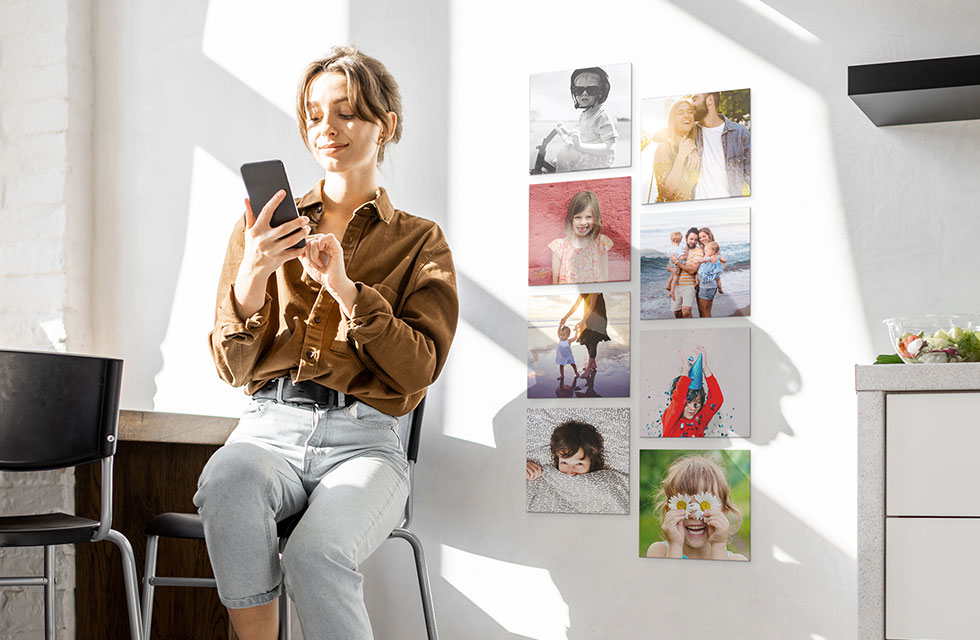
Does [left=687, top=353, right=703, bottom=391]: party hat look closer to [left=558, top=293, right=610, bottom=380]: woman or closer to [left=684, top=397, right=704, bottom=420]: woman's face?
[left=684, top=397, right=704, bottom=420]: woman's face

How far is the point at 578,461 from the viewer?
2.67m

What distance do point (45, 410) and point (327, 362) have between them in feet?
1.85

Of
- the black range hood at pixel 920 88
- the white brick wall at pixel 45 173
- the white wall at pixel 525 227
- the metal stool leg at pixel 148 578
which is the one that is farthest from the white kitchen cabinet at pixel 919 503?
the white brick wall at pixel 45 173

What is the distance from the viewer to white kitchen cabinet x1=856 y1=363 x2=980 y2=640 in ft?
6.73

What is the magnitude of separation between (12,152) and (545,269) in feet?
5.67

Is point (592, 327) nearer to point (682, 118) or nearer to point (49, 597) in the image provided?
point (682, 118)

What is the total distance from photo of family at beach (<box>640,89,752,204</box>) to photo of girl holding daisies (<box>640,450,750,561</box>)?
0.64 metres

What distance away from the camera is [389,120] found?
241 centimetres

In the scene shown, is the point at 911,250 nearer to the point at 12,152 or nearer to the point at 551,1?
the point at 551,1

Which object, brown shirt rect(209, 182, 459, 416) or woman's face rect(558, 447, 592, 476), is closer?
brown shirt rect(209, 182, 459, 416)

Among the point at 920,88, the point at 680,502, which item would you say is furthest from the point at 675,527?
the point at 920,88

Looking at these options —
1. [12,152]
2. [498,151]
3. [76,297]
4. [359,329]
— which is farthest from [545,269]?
[12,152]

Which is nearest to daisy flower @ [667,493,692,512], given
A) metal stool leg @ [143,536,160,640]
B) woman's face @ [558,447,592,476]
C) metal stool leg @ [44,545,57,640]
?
woman's face @ [558,447,592,476]

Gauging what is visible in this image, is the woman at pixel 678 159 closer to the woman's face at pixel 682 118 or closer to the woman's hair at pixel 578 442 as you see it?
the woman's face at pixel 682 118
